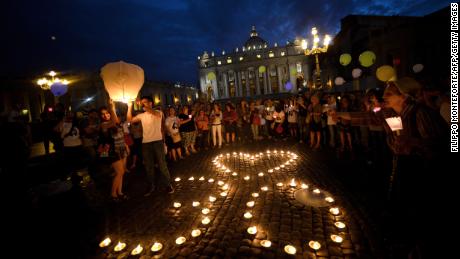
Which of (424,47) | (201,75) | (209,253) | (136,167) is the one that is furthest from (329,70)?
(201,75)

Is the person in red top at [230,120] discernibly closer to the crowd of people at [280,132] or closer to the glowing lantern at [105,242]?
the crowd of people at [280,132]

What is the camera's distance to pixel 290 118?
1223 centimetres

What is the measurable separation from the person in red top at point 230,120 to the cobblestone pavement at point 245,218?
5225mm

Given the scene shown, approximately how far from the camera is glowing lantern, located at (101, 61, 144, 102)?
4348 mm

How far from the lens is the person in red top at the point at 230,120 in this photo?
12.2m

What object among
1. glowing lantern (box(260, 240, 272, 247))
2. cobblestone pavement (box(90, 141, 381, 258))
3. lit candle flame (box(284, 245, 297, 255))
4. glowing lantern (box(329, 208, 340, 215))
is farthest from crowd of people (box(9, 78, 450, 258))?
glowing lantern (box(260, 240, 272, 247))

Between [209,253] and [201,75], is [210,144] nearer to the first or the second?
[209,253]

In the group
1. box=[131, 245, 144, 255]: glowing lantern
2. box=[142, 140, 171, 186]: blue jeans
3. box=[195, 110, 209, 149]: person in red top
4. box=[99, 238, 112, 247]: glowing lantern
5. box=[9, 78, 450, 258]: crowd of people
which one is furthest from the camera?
box=[195, 110, 209, 149]: person in red top

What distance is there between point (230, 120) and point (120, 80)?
806cm

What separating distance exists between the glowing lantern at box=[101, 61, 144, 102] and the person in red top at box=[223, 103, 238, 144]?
775cm

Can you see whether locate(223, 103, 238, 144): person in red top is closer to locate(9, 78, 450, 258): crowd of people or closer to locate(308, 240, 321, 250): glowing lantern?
locate(9, 78, 450, 258): crowd of people

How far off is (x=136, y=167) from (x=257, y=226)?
628 centimetres

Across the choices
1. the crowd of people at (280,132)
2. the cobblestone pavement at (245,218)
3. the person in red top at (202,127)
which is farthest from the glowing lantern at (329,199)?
the person in red top at (202,127)

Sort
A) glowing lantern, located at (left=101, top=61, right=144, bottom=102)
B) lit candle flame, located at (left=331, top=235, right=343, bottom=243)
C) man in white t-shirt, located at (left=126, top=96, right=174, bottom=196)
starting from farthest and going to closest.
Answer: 1. man in white t-shirt, located at (left=126, top=96, right=174, bottom=196)
2. glowing lantern, located at (left=101, top=61, right=144, bottom=102)
3. lit candle flame, located at (left=331, top=235, right=343, bottom=243)
